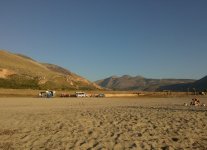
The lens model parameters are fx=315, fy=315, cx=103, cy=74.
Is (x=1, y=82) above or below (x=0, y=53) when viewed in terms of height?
below

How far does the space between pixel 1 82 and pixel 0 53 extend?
65.7 m

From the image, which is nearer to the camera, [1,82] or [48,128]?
[48,128]

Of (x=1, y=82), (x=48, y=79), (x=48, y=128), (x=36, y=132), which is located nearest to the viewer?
(x=36, y=132)

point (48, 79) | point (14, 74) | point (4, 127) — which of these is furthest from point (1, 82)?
point (4, 127)

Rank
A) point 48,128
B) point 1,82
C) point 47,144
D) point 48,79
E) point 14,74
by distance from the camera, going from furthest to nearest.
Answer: point 48,79
point 14,74
point 1,82
point 48,128
point 47,144

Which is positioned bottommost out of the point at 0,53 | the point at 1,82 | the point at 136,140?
the point at 136,140

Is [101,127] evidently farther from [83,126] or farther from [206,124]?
[206,124]

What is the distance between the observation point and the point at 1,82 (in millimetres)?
127750

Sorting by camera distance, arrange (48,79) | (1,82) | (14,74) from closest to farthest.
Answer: (1,82), (14,74), (48,79)

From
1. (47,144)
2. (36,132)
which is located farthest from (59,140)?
(36,132)

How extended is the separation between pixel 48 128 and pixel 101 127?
287cm

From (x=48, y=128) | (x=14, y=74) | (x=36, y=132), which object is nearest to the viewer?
(x=36, y=132)

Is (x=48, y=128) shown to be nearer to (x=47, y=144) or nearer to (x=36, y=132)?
(x=36, y=132)

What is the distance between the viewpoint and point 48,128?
1700 cm
